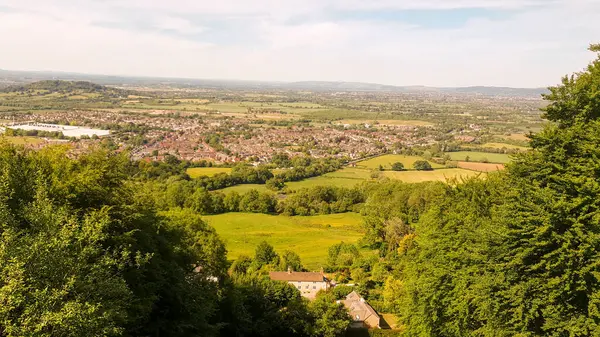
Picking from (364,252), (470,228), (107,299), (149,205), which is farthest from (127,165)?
(364,252)

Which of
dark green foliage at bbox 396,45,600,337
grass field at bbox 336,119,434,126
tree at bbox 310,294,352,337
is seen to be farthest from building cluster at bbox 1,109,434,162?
dark green foliage at bbox 396,45,600,337

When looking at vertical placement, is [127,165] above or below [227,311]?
above

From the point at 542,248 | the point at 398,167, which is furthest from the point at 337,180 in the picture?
the point at 542,248

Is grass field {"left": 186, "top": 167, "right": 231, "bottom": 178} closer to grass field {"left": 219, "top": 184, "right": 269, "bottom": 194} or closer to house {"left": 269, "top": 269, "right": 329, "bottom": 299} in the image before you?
grass field {"left": 219, "top": 184, "right": 269, "bottom": 194}

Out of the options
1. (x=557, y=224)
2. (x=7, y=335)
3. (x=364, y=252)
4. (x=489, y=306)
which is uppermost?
(x=557, y=224)

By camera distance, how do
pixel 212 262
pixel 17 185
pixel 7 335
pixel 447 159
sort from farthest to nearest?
1. pixel 447 159
2. pixel 212 262
3. pixel 17 185
4. pixel 7 335

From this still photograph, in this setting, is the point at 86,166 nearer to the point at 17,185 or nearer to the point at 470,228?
the point at 17,185

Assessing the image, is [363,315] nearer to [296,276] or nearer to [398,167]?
[296,276]
